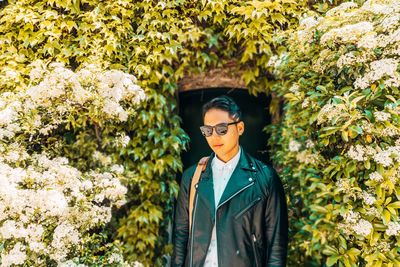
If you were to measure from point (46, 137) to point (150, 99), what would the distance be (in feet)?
4.03

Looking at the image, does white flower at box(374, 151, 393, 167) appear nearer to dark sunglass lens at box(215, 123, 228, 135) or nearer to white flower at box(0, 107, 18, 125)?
dark sunglass lens at box(215, 123, 228, 135)

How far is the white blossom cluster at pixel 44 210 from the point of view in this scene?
2.99 m

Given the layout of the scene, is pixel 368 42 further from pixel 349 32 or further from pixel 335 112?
pixel 335 112

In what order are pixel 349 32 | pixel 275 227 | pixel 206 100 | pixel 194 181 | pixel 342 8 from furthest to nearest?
pixel 206 100 < pixel 342 8 < pixel 194 181 < pixel 349 32 < pixel 275 227

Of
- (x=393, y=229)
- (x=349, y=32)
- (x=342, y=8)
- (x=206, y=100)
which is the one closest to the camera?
(x=393, y=229)

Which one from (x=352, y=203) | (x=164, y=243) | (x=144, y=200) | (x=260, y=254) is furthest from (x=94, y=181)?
(x=352, y=203)

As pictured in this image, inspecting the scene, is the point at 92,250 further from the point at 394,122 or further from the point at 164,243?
the point at 394,122

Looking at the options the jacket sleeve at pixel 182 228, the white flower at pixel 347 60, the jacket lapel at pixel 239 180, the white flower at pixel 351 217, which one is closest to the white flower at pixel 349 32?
the white flower at pixel 347 60

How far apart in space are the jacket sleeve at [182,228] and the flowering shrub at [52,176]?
742 millimetres

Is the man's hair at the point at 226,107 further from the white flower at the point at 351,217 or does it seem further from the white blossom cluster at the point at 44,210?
the white blossom cluster at the point at 44,210

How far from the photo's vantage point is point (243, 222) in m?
2.77

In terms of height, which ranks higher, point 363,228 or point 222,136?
point 222,136

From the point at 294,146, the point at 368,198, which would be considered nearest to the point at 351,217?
the point at 368,198

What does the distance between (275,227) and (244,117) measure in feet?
8.78
